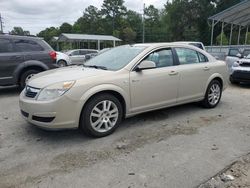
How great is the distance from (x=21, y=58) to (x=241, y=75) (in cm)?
746

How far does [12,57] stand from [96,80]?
4464mm

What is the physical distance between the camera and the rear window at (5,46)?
7.64 metres

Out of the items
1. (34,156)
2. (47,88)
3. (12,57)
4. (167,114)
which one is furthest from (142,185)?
(12,57)

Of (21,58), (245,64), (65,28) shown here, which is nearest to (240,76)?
(245,64)

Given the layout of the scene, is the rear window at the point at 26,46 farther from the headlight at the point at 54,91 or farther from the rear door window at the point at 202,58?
the rear door window at the point at 202,58

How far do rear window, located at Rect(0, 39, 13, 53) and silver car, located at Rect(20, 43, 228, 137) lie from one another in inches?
135

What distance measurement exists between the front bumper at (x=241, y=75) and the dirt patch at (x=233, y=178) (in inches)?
267

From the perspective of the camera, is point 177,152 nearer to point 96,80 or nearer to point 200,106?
point 96,80

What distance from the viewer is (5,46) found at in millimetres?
7688

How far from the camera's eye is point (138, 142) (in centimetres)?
416

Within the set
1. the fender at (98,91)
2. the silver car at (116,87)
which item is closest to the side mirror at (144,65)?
the silver car at (116,87)

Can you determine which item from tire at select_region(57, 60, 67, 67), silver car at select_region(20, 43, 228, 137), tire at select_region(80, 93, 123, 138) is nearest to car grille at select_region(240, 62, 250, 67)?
silver car at select_region(20, 43, 228, 137)

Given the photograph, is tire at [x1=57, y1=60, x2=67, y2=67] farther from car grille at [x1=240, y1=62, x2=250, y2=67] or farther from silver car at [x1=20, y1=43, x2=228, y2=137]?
silver car at [x1=20, y1=43, x2=228, y2=137]

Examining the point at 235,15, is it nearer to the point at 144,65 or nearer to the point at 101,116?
the point at 144,65
